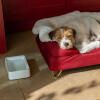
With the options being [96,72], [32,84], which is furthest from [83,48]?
[32,84]

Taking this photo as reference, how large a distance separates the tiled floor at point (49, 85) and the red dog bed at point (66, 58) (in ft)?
0.41

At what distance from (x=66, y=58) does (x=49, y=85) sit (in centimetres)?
31

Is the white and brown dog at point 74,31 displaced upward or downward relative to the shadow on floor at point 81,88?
upward

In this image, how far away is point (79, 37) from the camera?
8.19 ft

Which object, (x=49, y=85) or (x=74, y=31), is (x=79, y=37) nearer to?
(x=74, y=31)

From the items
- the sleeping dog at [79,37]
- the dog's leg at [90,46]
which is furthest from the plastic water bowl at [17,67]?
the dog's leg at [90,46]

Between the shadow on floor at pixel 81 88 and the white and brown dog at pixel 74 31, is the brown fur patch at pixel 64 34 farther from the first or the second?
the shadow on floor at pixel 81 88

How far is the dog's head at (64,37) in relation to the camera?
2.26 meters

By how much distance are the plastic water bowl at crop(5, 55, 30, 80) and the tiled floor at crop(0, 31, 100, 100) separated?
0.17 feet

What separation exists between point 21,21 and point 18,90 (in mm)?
1348

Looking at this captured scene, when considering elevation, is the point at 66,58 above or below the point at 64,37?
below

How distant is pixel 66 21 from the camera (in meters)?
2.77

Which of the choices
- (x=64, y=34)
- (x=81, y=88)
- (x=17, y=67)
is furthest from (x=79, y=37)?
(x=17, y=67)

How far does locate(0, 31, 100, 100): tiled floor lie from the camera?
2.12 meters
